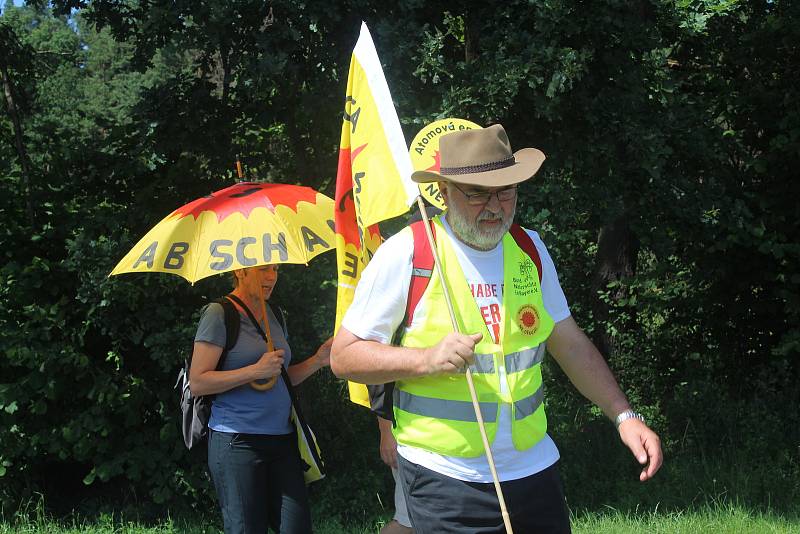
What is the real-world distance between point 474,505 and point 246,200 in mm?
2194

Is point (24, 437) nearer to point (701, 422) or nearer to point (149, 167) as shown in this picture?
point (149, 167)

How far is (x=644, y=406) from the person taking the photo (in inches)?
350

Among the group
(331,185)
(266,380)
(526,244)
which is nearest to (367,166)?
(526,244)

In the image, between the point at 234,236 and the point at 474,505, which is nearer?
the point at 474,505

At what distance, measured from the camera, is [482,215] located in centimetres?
287

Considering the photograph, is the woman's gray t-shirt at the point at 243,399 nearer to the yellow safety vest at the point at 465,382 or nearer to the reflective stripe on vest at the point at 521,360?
the yellow safety vest at the point at 465,382

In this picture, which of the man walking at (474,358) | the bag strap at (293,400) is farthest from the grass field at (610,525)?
the man walking at (474,358)

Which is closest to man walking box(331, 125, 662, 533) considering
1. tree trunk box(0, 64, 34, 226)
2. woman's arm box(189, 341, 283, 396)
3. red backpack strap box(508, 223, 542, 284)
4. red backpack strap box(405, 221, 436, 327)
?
red backpack strap box(405, 221, 436, 327)

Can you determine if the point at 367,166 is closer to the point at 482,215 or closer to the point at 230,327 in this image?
the point at 482,215

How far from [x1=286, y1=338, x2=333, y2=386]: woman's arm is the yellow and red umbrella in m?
0.33

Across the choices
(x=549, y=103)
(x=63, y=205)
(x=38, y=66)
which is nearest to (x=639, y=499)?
(x=549, y=103)

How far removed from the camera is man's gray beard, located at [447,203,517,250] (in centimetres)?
287

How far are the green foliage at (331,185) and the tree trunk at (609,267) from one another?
0.91 metres

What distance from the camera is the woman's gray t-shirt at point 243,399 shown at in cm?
412
